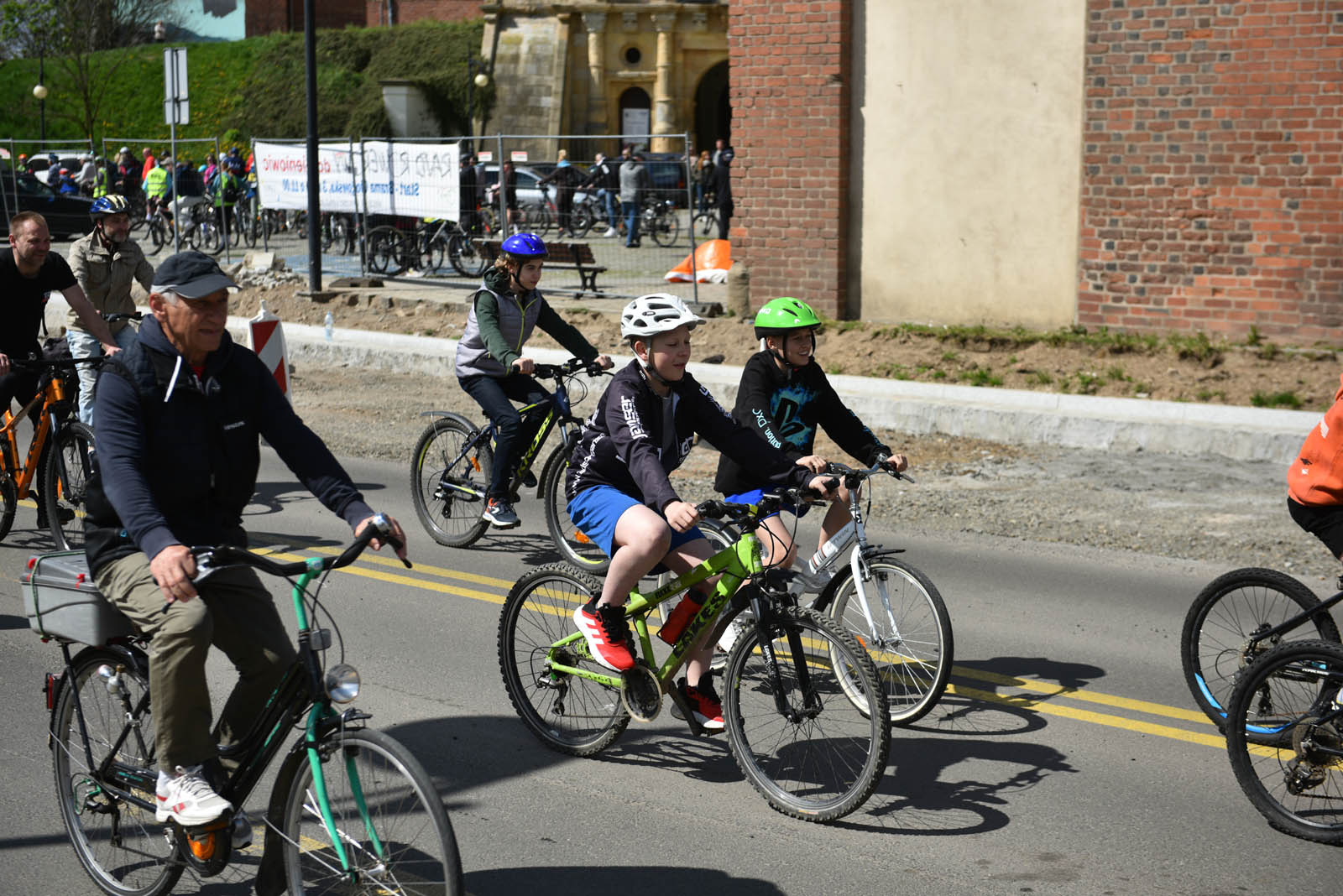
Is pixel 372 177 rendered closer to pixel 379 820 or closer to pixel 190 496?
pixel 190 496

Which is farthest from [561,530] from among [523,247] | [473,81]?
[473,81]

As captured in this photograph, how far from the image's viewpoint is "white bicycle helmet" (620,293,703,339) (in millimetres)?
5438

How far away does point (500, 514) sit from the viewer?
29.7ft

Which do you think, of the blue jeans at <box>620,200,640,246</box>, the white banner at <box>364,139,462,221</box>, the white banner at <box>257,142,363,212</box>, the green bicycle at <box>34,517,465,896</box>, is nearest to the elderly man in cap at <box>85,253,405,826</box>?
the green bicycle at <box>34,517,465,896</box>

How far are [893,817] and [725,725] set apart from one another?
2.23 ft

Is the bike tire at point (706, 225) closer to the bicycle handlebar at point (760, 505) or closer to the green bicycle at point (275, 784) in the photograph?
the bicycle handlebar at point (760, 505)

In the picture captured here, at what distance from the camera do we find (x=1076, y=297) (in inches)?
630

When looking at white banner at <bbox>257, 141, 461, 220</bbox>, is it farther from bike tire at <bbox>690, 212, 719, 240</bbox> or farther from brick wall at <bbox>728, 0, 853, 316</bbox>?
bike tire at <bbox>690, 212, 719, 240</bbox>

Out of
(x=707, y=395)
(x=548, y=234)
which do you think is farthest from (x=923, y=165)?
(x=707, y=395)

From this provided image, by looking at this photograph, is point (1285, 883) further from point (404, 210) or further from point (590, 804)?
point (404, 210)

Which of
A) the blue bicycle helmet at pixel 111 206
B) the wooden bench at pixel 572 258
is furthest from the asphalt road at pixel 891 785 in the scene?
the wooden bench at pixel 572 258

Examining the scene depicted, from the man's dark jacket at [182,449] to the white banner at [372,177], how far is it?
56.7 ft

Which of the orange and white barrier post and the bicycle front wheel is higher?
the orange and white barrier post

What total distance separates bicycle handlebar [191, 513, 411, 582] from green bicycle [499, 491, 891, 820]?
4.97ft
